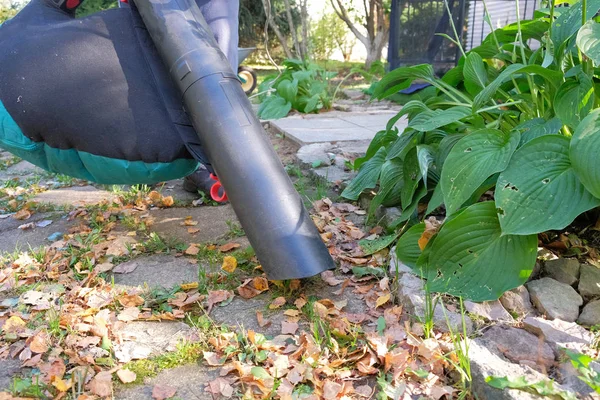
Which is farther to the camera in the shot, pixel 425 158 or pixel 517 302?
pixel 425 158

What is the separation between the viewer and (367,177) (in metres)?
2.37

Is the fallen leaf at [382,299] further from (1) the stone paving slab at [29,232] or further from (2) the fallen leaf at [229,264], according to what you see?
(1) the stone paving slab at [29,232]

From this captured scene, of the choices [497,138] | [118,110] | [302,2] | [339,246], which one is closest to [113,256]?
[118,110]

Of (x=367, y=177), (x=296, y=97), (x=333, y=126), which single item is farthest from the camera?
A: (x=296, y=97)

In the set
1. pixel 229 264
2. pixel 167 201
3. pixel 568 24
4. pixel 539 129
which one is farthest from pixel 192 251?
pixel 568 24

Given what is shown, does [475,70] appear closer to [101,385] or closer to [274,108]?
[101,385]

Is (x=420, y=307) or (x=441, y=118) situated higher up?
(x=441, y=118)

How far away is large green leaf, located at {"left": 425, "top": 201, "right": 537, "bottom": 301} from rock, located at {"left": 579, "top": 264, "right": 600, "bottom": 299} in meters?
0.22

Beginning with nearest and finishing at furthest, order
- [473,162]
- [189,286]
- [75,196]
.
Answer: [473,162]
[189,286]
[75,196]

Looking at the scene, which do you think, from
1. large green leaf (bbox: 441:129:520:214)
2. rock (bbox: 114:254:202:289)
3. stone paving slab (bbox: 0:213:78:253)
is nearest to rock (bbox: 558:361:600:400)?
large green leaf (bbox: 441:129:520:214)

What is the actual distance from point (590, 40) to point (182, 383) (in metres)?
1.33

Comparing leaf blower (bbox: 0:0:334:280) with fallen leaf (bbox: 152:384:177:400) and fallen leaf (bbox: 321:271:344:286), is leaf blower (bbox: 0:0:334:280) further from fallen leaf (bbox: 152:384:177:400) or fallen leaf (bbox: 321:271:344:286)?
fallen leaf (bbox: 152:384:177:400)

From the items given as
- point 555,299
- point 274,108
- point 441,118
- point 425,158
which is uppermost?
point 441,118

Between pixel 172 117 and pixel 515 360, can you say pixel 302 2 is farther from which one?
pixel 515 360
